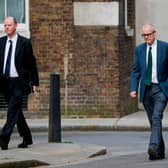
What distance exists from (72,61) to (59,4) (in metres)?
1.26

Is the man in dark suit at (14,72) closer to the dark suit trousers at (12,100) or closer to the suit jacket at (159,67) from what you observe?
the dark suit trousers at (12,100)

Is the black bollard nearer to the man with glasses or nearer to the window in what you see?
the man with glasses

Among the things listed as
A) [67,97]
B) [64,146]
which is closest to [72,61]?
[67,97]

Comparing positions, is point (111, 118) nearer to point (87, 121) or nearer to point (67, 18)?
point (87, 121)

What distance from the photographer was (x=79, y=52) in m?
18.7

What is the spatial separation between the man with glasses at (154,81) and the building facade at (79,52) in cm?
707

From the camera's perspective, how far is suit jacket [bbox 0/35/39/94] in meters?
12.0

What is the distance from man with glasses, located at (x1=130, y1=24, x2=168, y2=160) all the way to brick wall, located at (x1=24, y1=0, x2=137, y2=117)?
7065mm

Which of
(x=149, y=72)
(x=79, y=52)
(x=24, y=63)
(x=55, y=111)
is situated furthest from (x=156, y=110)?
(x=79, y=52)

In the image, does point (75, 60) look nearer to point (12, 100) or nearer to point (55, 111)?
point (55, 111)

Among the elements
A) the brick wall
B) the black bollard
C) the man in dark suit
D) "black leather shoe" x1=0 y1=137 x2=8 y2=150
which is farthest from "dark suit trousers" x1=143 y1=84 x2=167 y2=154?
the brick wall

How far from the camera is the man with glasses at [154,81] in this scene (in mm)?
11461

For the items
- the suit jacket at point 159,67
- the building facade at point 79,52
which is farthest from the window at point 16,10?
the suit jacket at point 159,67

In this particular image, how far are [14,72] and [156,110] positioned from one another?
205cm
